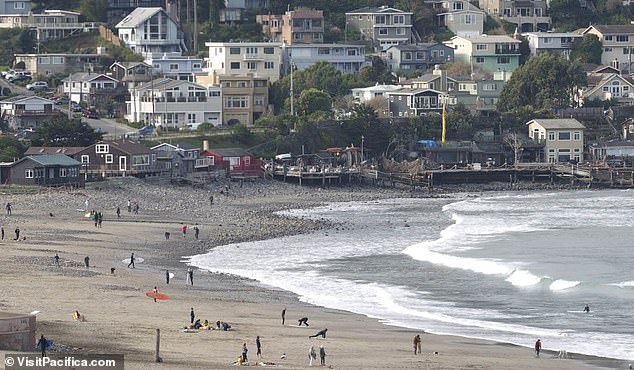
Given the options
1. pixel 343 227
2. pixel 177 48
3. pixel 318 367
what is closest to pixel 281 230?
pixel 343 227

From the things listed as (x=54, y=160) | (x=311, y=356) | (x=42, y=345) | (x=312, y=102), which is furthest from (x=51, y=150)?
(x=42, y=345)

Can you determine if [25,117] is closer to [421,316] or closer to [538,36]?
[538,36]

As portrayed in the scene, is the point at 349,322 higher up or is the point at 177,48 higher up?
the point at 177,48

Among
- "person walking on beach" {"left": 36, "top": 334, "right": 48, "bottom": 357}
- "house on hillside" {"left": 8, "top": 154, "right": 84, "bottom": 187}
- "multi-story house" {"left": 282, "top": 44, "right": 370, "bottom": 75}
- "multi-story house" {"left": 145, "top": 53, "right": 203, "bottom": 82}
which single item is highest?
"multi-story house" {"left": 282, "top": 44, "right": 370, "bottom": 75}

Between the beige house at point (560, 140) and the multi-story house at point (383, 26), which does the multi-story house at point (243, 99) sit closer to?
the beige house at point (560, 140)

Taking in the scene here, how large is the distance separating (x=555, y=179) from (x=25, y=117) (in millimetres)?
31123

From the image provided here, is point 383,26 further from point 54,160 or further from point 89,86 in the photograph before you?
point 54,160

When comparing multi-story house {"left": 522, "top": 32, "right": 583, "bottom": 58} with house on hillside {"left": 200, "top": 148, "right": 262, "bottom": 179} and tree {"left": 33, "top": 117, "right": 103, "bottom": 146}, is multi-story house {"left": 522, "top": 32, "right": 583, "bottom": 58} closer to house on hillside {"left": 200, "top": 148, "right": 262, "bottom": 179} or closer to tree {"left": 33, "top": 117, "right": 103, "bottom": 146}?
house on hillside {"left": 200, "top": 148, "right": 262, "bottom": 179}

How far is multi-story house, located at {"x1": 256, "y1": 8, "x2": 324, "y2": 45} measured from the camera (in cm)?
11156

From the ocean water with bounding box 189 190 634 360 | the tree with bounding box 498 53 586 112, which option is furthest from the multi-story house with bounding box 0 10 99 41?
the ocean water with bounding box 189 190 634 360

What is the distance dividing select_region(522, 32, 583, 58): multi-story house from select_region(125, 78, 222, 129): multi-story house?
30146 millimetres

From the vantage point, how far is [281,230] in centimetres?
6334

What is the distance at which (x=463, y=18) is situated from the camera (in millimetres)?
120125

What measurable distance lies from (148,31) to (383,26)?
748 inches
